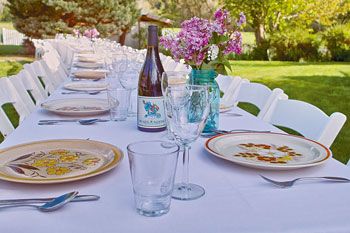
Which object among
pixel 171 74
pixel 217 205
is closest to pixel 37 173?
pixel 217 205

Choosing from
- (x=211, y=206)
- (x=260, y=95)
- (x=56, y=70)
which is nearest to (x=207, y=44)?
(x=211, y=206)

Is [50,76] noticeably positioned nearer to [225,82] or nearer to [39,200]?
[225,82]

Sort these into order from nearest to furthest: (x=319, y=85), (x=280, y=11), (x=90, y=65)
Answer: (x=90, y=65), (x=319, y=85), (x=280, y=11)

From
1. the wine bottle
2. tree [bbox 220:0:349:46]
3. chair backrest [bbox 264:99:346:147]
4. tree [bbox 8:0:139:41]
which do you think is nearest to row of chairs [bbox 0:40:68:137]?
the wine bottle

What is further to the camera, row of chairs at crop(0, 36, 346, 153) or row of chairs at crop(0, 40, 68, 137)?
row of chairs at crop(0, 40, 68, 137)

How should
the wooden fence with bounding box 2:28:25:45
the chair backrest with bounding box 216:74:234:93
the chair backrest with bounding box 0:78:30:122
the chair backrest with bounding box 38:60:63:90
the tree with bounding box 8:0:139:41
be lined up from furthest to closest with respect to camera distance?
1. the wooden fence with bounding box 2:28:25:45
2. the tree with bounding box 8:0:139:41
3. the chair backrest with bounding box 38:60:63:90
4. the chair backrest with bounding box 216:74:234:93
5. the chair backrest with bounding box 0:78:30:122

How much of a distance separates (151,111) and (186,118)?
0.47 meters

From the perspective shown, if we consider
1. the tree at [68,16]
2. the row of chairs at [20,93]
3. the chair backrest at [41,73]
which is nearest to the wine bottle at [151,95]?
the row of chairs at [20,93]

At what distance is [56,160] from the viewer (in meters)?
1.32

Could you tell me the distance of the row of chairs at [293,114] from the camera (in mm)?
1797

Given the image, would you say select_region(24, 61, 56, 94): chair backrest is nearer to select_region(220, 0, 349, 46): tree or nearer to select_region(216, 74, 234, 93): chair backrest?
select_region(216, 74, 234, 93): chair backrest

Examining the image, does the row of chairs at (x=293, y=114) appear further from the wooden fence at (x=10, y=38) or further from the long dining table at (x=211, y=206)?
the wooden fence at (x=10, y=38)

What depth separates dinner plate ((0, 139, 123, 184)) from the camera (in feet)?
3.82

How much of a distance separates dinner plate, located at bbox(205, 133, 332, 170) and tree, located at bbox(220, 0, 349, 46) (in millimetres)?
15207
